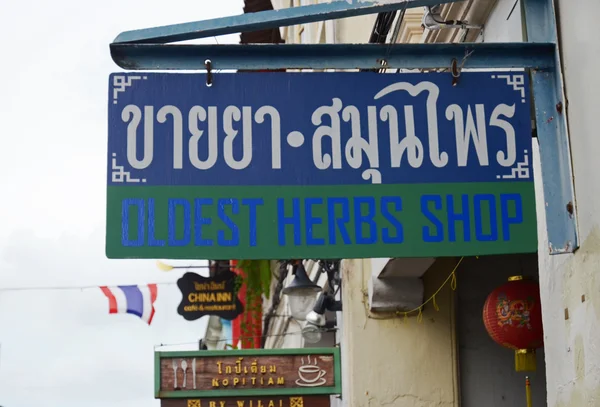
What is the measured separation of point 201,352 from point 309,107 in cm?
643

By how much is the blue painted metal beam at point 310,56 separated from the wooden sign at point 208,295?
12.3 m

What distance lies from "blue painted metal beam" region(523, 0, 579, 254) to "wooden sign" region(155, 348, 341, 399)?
20.1ft

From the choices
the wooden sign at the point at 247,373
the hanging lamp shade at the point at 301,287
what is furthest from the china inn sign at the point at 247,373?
the hanging lamp shade at the point at 301,287

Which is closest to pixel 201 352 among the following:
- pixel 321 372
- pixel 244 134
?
pixel 321 372

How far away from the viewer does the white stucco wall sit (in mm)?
4371

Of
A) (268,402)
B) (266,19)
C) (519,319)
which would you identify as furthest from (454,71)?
(268,402)

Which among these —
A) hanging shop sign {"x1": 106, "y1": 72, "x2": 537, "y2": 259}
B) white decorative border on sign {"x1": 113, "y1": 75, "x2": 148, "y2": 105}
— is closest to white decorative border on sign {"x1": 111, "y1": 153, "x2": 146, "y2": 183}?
hanging shop sign {"x1": 106, "y1": 72, "x2": 537, "y2": 259}

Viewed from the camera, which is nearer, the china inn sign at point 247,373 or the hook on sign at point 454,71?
the hook on sign at point 454,71

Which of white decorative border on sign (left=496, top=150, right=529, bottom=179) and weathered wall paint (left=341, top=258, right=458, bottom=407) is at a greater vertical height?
white decorative border on sign (left=496, top=150, right=529, bottom=179)

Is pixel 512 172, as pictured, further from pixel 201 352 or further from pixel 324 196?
pixel 201 352

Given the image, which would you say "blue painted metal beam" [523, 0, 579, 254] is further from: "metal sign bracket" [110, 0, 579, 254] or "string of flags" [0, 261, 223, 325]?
"string of flags" [0, 261, 223, 325]

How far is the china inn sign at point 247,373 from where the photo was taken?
10414mm

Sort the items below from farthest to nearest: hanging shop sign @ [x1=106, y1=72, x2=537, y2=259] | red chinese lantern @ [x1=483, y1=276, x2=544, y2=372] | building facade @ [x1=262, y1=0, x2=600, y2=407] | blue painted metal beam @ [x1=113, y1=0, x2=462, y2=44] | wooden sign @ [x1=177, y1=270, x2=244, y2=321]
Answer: wooden sign @ [x1=177, y1=270, x2=244, y2=321], building facade @ [x1=262, y1=0, x2=600, y2=407], red chinese lantern @ [x1=483, y1=276, x2=544, y2=372], blue painted metal beam @ [x1=113, y1=0, x2=462, y2=44], hanging shop sign @ [x1=106, y1=72, x2=537, y2=259]

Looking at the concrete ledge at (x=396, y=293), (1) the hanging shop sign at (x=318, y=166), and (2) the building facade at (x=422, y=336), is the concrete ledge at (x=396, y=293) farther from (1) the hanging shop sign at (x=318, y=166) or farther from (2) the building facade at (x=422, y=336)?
(1) the hanging shop sign at (x=318, y=166)
